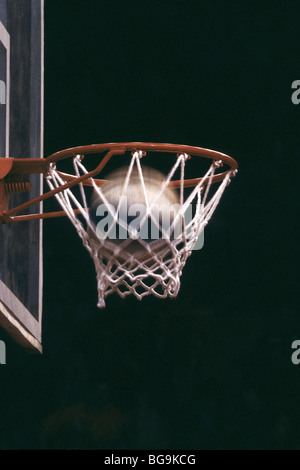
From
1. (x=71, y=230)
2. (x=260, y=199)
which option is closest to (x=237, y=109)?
(x=260, y=199)

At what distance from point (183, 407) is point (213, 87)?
6.23 ft

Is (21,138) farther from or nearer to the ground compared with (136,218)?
farther from the ground

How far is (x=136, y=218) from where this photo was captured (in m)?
3.01

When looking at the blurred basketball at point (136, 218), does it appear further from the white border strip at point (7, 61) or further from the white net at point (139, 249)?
the white border strip at point (7, 61)

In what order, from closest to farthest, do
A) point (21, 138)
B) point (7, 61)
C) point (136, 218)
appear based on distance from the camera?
point (136, 218) → point (7, 61) → point (21, 138)

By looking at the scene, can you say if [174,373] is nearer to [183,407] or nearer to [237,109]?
[183,407]

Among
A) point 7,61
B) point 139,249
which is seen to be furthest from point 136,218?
point 7,61

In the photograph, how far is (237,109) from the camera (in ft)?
16.3

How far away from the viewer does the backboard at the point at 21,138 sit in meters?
3.64

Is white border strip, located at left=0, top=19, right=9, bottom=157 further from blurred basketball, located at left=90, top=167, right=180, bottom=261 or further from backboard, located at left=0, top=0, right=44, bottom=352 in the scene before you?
blurred basketball, located at left=90, top=167, right=180, bottom=261

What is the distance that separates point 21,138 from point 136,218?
1203mm

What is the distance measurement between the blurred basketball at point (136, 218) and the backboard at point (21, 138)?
0.62 metres

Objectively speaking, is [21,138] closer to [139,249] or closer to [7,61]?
[7,61]
